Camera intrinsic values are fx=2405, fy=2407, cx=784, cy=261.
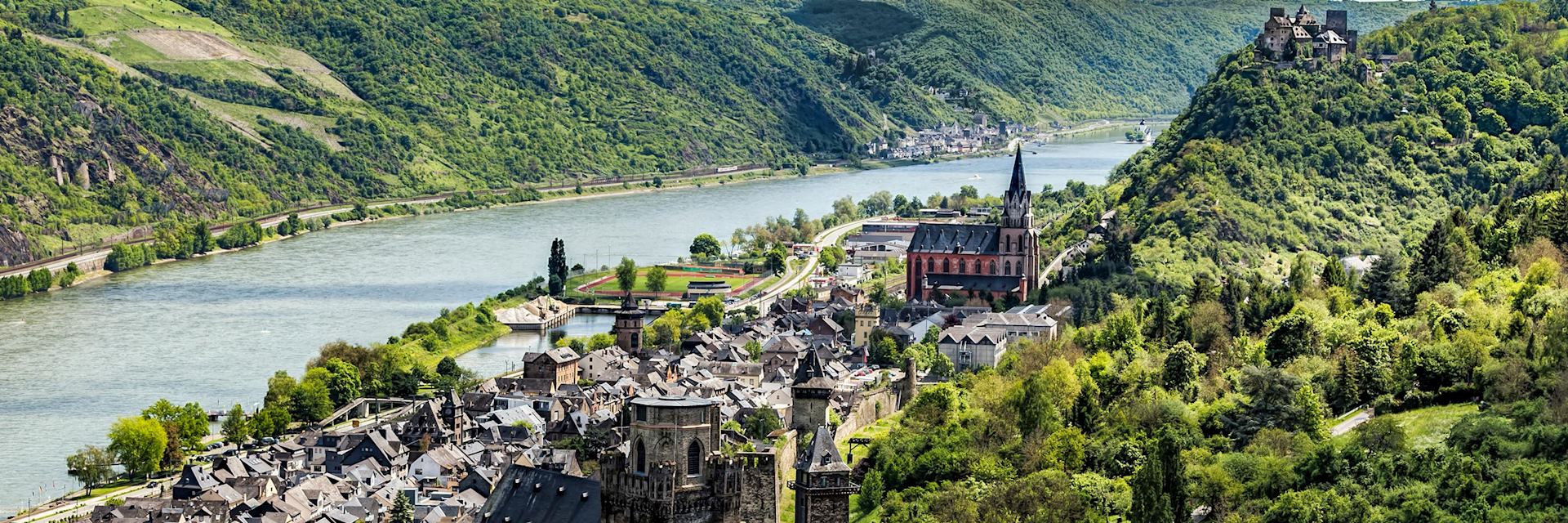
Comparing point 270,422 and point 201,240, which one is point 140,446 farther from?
point 201,240

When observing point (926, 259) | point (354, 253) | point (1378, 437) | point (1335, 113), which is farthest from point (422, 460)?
point (354, 253)

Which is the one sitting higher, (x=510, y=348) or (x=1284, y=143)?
(x=1284, y=143)

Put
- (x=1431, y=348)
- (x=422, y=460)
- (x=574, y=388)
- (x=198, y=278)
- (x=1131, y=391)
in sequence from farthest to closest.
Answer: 1. (x=198, y=278)
2. (x=574, y=388)
3. (x=422, y=460)
4. (x=1131, y=391)
5. (x=1431, y=348)

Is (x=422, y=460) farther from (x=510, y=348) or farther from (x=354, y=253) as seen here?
(x=354, y=253)

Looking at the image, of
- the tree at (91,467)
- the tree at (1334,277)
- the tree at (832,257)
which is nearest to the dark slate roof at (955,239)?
the tree at (832,257)

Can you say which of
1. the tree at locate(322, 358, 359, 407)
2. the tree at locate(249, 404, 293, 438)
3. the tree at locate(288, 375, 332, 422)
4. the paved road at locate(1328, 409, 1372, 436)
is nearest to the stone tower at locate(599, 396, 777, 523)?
the paved road at locate(1328, 409, 1372, 436)

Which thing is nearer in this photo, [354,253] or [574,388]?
[574,388]

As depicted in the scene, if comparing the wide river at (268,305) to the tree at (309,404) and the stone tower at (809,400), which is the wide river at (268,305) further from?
the stone tower at (809,400)
